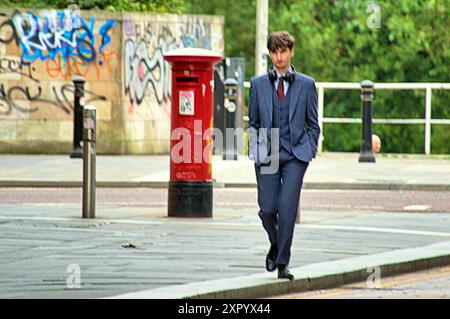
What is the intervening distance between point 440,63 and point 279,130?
84.6 feet

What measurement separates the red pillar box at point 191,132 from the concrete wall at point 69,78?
10.5 m

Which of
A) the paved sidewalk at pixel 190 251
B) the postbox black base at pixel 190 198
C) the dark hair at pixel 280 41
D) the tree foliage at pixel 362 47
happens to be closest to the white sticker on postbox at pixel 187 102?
the postbox black base at pixel 190 198

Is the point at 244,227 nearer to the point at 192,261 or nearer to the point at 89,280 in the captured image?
the point at 192,261

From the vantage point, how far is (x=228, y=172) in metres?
22.1

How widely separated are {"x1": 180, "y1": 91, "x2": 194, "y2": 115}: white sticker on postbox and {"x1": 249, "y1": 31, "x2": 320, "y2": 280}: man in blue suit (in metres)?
4.71

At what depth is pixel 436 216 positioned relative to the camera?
15961mm

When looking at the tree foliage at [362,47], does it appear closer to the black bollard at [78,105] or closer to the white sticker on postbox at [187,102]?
the black bollard at [78,105]

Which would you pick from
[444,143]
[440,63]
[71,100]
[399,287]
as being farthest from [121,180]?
[440,63]

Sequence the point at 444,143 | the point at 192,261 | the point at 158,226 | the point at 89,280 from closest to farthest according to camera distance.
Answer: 1. the point at 89,280
2. the point at 192,261
3. the point at 158,226
4. the point at 444,143

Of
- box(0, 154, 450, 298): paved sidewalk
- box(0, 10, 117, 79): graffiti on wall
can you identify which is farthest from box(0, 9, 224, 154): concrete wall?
box(0, 154, 450, 298): paved sidewalk

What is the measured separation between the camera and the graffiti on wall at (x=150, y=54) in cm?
2583

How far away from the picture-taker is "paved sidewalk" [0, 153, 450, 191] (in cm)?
2034

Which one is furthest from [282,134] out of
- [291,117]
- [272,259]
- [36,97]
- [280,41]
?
[36,97]

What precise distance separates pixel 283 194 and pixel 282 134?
41cm
